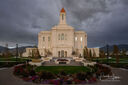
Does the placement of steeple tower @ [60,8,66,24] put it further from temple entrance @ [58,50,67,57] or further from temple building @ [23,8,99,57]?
temple entrance @ [58,50,67,57]

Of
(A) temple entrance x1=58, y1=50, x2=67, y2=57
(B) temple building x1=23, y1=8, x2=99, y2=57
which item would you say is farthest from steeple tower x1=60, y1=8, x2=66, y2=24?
(A) temple entrance x1=58, y1=50, x2=67, y2=57

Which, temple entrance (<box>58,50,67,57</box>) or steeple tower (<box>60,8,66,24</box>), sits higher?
steeple tower (<box>60,8,66,24</box>)

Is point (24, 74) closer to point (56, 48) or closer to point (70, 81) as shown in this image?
point (70, 81)

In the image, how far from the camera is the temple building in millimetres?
55281

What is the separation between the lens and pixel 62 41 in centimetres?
5816

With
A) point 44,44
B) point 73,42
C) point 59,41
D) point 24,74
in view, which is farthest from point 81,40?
point 24,74

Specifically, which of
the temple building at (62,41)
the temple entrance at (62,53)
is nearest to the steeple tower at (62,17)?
the temple building at (62,41)

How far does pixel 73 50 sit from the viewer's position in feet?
191

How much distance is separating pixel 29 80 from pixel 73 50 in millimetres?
47273

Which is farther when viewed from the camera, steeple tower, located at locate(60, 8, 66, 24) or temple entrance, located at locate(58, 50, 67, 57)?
steeple tower, located at locate(60, 8, 66, 24)

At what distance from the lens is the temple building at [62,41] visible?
55281 millimetres

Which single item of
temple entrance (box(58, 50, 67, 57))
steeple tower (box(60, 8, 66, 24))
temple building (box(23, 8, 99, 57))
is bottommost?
temple entrance (box(58, 50, 67, 57))

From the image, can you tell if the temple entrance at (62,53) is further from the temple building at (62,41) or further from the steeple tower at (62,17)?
the steeple tower at (62,17)

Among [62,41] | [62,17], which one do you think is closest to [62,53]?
[62,41]
